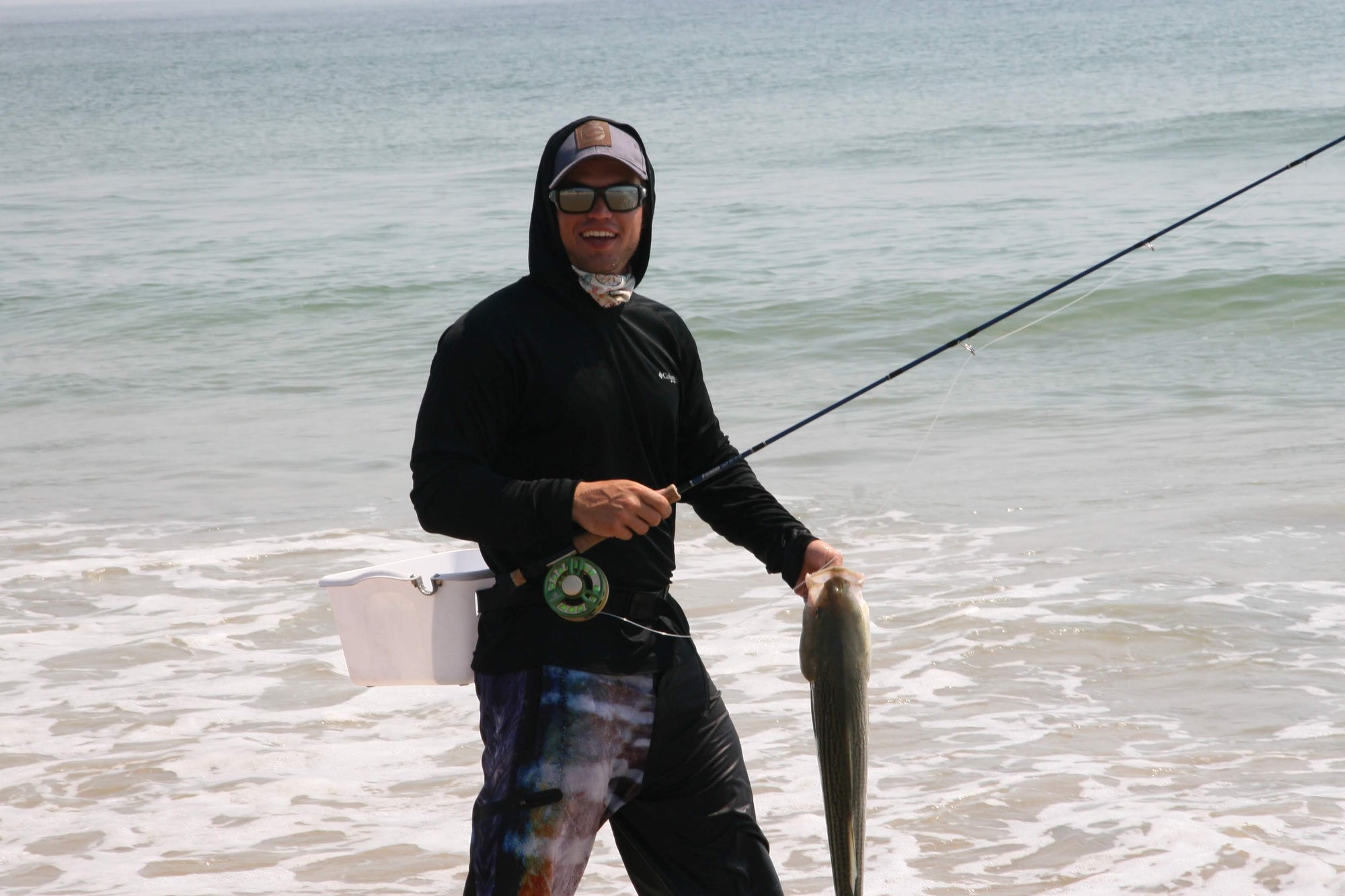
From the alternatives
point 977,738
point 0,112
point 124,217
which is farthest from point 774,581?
point 0,112

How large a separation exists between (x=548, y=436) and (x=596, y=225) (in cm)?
40

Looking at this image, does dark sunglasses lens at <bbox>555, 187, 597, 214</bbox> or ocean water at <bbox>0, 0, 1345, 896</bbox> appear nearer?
dark sunglasses lens at <bbox>555, 187, 597, 214</bbox>

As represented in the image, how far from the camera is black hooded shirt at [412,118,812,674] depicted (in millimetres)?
2566

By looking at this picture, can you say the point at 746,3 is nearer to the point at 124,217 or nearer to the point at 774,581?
the point at 124,217

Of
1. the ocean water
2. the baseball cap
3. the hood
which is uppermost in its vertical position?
the baseball cap

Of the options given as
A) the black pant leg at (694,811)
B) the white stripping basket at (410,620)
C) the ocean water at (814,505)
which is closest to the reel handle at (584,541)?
the white stripping basket at (410,620)

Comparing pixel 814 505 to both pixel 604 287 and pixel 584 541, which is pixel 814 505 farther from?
pixel 584 541

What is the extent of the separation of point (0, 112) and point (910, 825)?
51.8m

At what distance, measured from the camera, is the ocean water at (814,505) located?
4582mm

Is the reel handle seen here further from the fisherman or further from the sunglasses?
the sunglasses

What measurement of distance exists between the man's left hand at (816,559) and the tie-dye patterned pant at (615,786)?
0.25 m

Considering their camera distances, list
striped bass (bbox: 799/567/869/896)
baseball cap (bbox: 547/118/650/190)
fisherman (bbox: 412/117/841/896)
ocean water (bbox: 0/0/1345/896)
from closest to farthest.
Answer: striped bass (bbox: 799/567/869/896) < fisherman (bbox: 412/117/841/896) < baseball cap (bbox: 547/118/650/190) < ocean water (bbox: 0/0/1345/896)

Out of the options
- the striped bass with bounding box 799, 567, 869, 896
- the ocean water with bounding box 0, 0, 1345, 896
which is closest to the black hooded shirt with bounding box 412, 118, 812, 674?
the striped bass with bounding box 799, 567, 869, 896

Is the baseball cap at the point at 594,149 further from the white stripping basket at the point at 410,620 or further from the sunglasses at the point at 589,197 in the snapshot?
the white stripping basket at the point at 410,620
